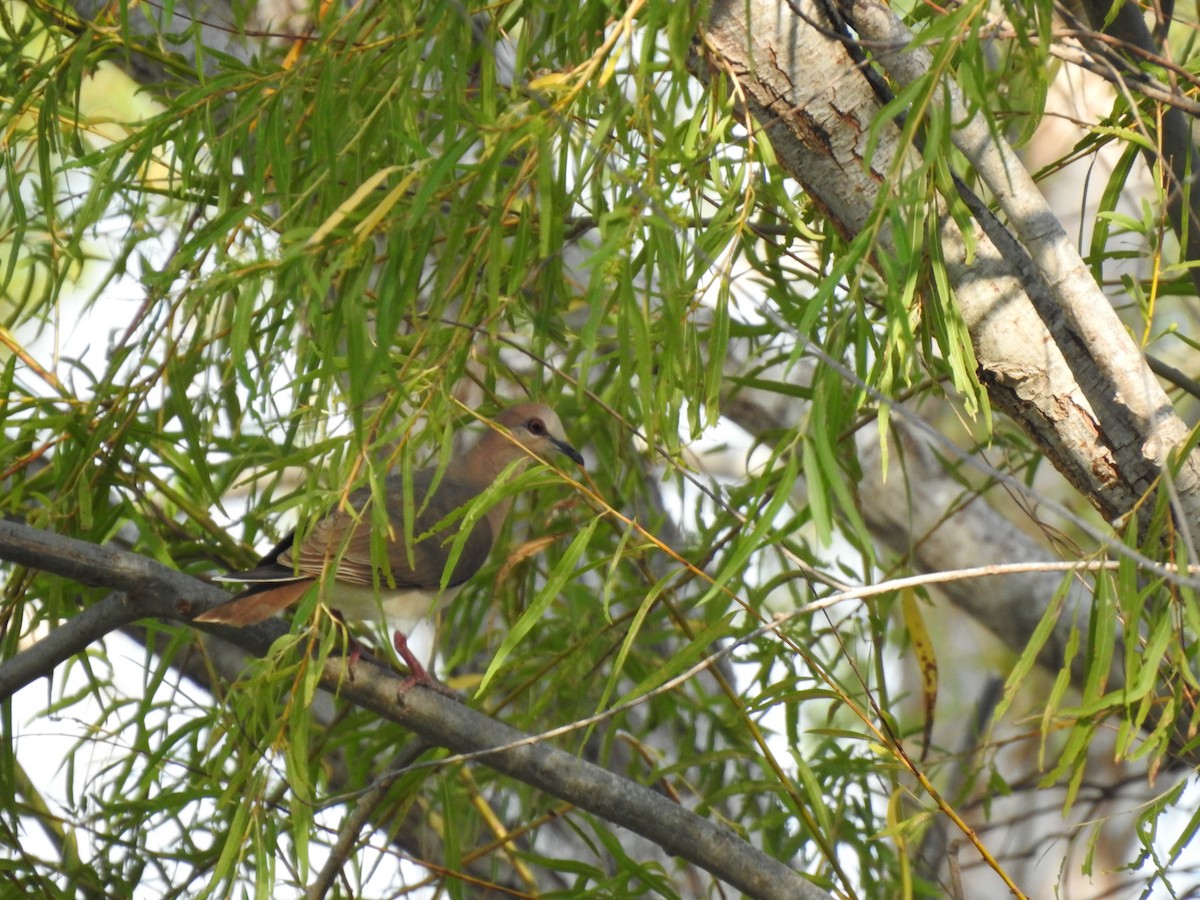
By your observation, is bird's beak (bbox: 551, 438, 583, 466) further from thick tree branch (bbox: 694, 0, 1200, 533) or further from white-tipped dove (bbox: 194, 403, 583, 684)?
thick tree branch (bbox: 694, 0, 1200, 533)

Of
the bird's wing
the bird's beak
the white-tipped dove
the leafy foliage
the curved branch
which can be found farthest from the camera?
the bird's beak

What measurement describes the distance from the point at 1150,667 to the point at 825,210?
663 mm

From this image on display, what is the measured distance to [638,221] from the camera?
1.34m

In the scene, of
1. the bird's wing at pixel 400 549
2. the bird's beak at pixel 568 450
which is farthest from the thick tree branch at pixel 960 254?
the bird's beak at pixel 568 450

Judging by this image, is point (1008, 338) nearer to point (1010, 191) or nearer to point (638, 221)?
point (1010, 191)

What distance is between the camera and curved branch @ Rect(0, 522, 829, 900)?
1729 mm

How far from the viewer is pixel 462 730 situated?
5.99 ft

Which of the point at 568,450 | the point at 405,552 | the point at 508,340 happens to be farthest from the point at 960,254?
the point at 568,450

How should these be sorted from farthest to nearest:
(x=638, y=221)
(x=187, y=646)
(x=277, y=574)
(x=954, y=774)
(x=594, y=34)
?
1. (x=954, y=774)
2. (x=187, y=646)
3. (x=277, y=574)
4. (x=594, y=34)
5. (x=638, y=221)

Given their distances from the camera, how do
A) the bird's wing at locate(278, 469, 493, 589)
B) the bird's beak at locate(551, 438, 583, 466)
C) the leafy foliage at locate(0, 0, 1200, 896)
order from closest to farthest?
1. the leafy foliage at locate(0, 0, 1200, 896)
2. the bird's wing at locate(278, 469, 493, 589)
3. the bird's beak at locate(551, 438, 583, 466)

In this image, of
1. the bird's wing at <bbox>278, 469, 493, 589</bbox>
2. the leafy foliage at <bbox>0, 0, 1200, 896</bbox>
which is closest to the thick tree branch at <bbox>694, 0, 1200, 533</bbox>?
the leafy foliage at <bbox>0, 0, 1200, 896</bbox>

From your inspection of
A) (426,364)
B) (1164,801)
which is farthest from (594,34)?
(1164,801)

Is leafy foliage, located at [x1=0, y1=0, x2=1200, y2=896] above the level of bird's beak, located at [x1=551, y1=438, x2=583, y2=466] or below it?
below

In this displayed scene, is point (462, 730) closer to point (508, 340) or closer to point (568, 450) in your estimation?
point (508, 340)
